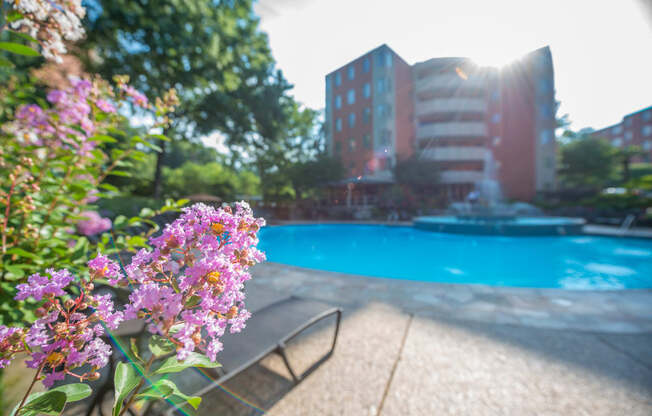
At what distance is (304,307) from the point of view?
2.43 m

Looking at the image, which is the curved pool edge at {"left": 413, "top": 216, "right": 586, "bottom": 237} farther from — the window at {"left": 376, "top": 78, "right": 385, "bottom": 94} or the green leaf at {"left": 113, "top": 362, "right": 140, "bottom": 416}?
the green leaf at {"left": 113, "top": 362, "right": 140, "bottom": 416}

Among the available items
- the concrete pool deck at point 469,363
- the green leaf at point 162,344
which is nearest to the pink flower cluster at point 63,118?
the concrete pool deck at point 469,363

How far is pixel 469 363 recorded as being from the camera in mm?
1998

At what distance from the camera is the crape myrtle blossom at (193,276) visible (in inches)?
14.6

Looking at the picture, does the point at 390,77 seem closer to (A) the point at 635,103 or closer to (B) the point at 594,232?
(A) the point at 635,103

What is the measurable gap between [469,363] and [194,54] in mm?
7705

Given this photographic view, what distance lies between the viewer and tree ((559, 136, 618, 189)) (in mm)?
20219

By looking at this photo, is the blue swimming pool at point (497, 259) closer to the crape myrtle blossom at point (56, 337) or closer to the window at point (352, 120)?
the window at point (352, 120)

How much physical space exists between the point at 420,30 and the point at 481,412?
2.14 meters

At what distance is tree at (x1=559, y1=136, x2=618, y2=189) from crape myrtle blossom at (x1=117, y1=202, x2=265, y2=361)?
27.8 m

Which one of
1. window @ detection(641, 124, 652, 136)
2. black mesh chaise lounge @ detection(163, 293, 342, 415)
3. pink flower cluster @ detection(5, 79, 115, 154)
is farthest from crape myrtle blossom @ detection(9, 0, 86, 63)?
window @ detection(641, 124, 652, 136)

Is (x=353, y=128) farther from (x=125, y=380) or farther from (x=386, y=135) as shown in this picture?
(x=125, y=380)

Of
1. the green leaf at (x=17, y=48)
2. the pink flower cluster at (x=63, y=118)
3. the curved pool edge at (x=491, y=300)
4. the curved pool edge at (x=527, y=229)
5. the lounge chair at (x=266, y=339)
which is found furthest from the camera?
the curved pool edge at (x=527, y=229)

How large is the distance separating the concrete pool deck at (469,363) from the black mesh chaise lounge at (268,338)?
202 millimetres
